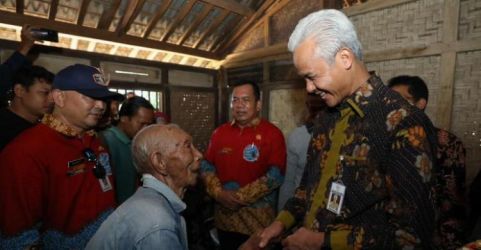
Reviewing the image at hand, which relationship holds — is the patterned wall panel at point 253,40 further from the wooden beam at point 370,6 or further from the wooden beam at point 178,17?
the wooden beam at point 370,6

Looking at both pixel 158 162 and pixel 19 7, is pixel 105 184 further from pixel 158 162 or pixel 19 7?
pixel 19 7

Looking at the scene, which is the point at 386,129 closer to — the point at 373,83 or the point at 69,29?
the point at 373,83

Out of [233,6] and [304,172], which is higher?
[233,6]

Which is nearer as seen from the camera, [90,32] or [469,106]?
[469,106]

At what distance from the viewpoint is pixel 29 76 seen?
2.31 meters

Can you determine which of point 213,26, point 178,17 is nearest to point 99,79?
point 178,17

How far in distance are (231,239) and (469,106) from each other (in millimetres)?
2541

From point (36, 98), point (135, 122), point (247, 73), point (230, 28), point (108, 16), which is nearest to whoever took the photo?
point (36, 98)

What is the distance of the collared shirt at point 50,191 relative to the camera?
4.21 feet

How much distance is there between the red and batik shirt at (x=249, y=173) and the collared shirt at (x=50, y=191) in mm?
993

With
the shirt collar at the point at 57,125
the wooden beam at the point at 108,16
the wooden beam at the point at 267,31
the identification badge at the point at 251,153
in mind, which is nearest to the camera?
the shirt collar at the point at 57,125

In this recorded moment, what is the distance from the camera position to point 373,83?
3.40 ft

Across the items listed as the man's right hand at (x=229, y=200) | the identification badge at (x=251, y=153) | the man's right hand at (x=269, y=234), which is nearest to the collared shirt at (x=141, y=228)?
the man's right hand at (x=269, y=234)

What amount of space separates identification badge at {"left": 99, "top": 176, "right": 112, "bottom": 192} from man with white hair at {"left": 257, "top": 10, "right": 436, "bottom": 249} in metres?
1.12
